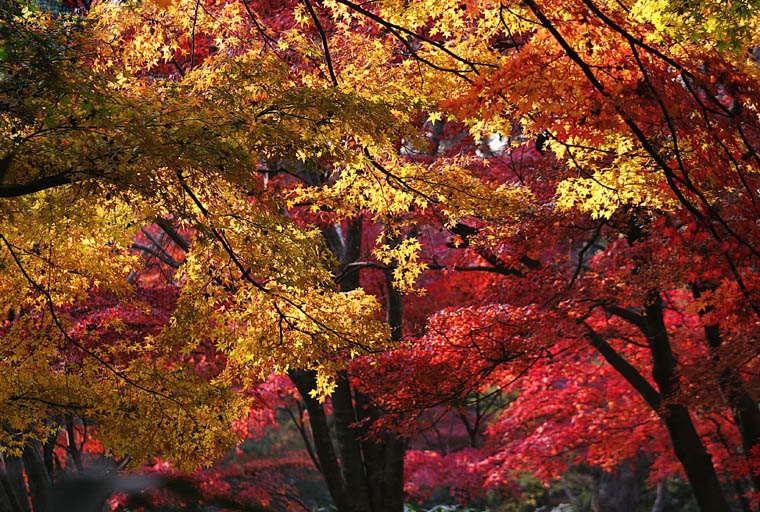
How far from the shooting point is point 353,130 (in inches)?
217

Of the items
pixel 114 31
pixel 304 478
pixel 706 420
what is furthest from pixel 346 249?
pixel 304 478

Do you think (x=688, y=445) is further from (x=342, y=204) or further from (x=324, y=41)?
(x=324, y=41)

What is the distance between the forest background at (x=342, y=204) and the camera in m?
4.32

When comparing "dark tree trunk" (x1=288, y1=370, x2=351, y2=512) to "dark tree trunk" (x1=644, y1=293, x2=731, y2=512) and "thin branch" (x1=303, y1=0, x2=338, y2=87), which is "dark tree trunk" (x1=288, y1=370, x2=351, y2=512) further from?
"thin branch" (x1=303, y1=0, x2=338, y2=87)

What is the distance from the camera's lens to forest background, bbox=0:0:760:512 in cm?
432

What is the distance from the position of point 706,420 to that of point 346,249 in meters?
8.05

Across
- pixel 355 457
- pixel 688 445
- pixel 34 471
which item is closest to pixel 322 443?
pixel 355 457

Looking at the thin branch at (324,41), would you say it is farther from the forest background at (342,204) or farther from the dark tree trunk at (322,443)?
the dark tree trunk at (322,443)

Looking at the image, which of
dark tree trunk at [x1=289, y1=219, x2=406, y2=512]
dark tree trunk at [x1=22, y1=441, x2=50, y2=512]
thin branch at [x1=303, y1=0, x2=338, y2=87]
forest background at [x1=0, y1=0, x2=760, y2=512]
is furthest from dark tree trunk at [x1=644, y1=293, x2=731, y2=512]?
dark tree trunk at [x1=22, y1=441, x2=50, y2=512]

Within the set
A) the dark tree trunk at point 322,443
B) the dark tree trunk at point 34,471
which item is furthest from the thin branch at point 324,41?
the dark tree trunk at point 34,471

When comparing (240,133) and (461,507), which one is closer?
(240,133)

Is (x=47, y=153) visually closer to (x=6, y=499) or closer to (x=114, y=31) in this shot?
(x=114, y=31)

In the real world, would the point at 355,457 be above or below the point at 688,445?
above

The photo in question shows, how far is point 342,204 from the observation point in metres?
7.46
